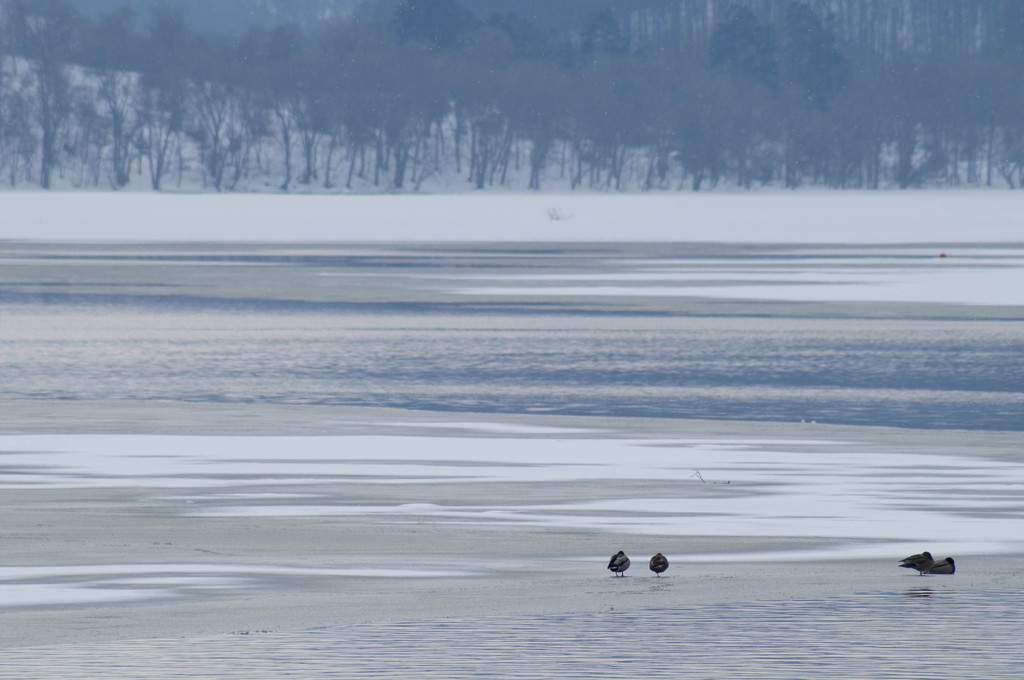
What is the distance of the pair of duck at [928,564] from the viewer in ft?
27.5

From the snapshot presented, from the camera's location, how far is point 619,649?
7.09 meters

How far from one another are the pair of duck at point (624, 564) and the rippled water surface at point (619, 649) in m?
0.56

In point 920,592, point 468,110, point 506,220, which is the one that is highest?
point 468,110

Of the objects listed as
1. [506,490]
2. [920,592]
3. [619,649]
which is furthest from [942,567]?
[506,490]

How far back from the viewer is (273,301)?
27.3m

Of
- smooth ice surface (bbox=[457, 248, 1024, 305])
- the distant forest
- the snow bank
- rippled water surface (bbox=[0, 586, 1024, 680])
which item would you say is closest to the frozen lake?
rippled water surface (bbox=[0, 586, 1024, 680])

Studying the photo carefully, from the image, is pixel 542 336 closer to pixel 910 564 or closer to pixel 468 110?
pixel 910 564

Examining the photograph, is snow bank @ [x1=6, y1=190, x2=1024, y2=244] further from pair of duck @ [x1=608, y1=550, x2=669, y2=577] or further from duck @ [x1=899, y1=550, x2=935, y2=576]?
pair of duck @ [x1=608, y1=550, x2=669, y2=577]

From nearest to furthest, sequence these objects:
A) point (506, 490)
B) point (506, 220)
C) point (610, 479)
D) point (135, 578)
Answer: point (135, 578) < point (506, 490) < point (610, 479) < point (506, 220)

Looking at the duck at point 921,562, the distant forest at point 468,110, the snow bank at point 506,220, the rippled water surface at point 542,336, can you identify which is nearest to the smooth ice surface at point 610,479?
the duck at point 921,562

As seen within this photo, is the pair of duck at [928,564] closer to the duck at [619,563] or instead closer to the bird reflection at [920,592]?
the bird reflection at [920,592]

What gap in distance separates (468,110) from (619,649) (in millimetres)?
125406

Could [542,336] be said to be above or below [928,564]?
below

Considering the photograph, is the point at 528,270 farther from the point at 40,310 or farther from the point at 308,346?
the point at 308,346
